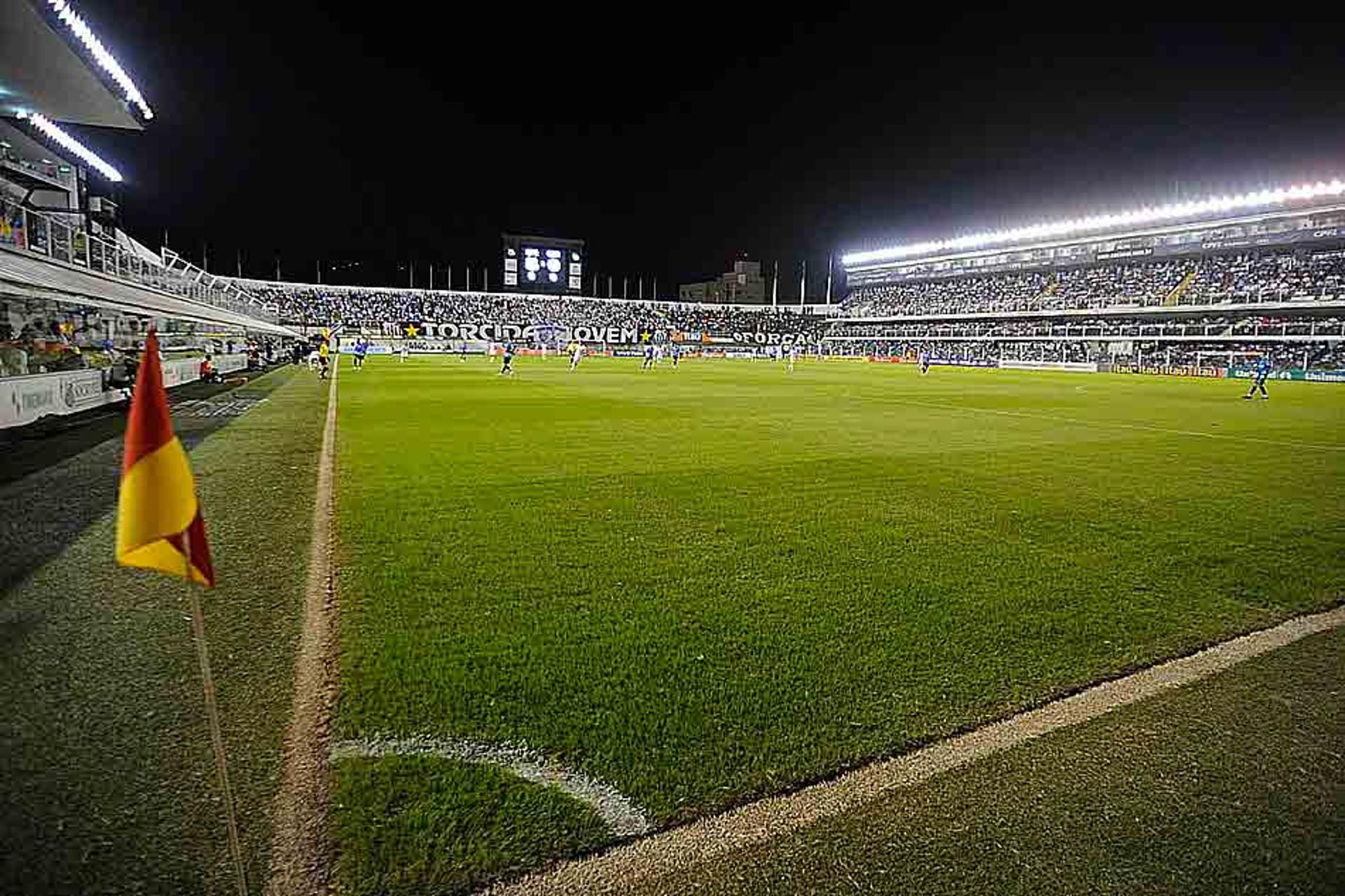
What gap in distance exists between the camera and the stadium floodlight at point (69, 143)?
31.8 metres

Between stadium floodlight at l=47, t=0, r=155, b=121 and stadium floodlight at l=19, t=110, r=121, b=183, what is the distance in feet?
12.0

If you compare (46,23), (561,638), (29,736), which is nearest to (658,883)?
(561,638)

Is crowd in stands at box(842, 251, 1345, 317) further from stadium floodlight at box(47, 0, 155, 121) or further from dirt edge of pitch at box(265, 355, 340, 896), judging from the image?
stadium floodlight at box(47, 0, 155, 121)

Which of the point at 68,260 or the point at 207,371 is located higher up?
the point at 68,260

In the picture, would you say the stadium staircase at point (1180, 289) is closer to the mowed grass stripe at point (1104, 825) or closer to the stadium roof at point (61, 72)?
the stadium roof at point (61, 72)

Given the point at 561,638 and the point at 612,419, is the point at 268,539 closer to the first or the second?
the point at 561,638

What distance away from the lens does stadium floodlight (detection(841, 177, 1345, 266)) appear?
2235 inches

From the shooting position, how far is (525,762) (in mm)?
3377

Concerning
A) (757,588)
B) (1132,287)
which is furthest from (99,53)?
(1132,287)

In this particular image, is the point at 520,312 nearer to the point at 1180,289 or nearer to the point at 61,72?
the point at 61,72

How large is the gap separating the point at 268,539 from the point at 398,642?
323 cm

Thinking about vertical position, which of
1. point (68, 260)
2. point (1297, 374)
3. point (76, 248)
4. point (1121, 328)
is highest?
point (1121, 328)

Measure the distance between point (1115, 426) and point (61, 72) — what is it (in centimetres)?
3658

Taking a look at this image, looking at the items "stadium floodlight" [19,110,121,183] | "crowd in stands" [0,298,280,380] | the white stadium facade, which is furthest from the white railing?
"stadium floodlight" [19,110,121,183]
